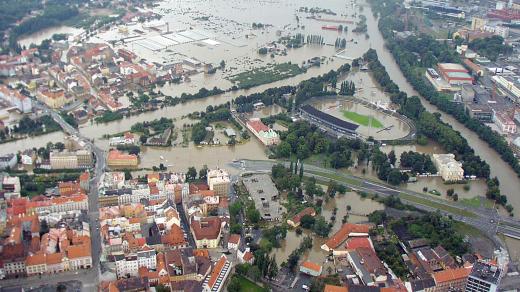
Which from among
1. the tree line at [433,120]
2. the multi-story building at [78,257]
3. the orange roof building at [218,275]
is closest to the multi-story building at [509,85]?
the tree line at [433,120]

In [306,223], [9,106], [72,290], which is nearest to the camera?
[72,290]

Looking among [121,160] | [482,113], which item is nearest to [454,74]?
[482,113]

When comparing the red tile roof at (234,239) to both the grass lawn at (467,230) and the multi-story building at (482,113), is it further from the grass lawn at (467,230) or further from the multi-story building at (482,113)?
the multi-story building at (482,113)

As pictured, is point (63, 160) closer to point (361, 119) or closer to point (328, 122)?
point (328, 122)

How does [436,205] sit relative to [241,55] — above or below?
below

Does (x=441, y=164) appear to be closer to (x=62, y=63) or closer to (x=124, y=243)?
(x=124, y=243)

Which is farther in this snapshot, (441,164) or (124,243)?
(441,164)

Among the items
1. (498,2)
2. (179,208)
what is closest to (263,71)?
(179,208)
